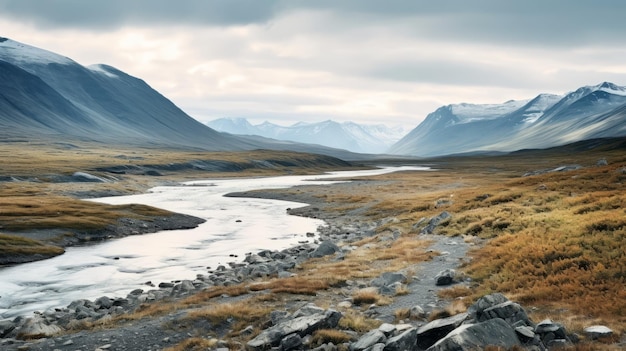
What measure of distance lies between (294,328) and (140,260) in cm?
2880

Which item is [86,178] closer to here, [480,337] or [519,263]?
[519,263]

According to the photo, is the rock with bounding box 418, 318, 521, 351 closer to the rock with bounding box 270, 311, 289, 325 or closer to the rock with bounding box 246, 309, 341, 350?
the rock with bounding box 246, 309, 341, 350

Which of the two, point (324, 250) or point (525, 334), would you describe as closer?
point (525, 334)

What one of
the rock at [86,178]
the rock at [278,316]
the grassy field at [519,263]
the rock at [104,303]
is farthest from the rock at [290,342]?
the rock at [86,178]

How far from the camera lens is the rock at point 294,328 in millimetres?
17828

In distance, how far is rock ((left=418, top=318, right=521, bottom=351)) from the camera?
540 inches

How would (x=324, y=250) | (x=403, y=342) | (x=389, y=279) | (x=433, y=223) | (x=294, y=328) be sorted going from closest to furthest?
1. (x=403, y=342)
2. (x=294, y=328)
3. (x=389, y=279)
4. (x=324, y=250)
5. (x=433, y=223)

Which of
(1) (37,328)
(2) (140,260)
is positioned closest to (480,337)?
(1) (37,328)

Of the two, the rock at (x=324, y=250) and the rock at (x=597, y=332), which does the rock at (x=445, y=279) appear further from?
the rock at (x=324, y=250)

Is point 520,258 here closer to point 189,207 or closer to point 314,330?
point 314,330

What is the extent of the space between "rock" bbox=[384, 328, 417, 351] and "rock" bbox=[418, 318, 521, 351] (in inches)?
53.6

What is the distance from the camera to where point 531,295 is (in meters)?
20.4

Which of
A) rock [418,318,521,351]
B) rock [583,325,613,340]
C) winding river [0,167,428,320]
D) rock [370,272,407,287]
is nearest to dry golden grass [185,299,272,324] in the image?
rock [370,272,407,287]

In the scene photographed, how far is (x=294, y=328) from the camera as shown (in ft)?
59.8
